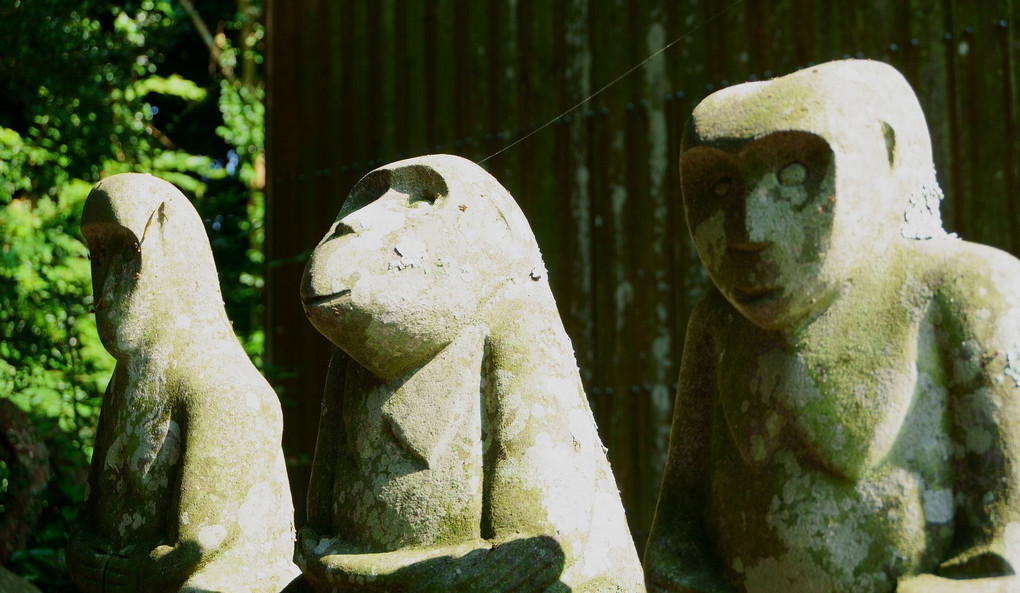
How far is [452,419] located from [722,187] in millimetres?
948

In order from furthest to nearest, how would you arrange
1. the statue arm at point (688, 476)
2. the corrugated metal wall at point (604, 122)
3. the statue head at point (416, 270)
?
the corrugated metal wall at point (604, 122) → the statue head at point (416, 270) → the statue arm at point (688, 476)

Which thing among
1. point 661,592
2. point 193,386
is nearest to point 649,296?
point 193,386

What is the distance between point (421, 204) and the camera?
3.53m

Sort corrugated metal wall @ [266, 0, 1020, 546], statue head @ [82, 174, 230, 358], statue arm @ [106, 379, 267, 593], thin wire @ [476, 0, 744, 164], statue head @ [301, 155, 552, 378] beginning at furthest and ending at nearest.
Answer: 1. thin wire @ [476, 0, 744, 164]
2. corrugated metal wall @ [266, 0, 1020, 546]
3. statue head @ [82, 174, 230, 358]
4. statue arm @ [106, 379, 267, 593]
5. statue head @ [301, 155, 552, 378]

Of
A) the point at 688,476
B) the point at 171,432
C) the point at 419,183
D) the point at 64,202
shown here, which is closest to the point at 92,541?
the point at 171,432

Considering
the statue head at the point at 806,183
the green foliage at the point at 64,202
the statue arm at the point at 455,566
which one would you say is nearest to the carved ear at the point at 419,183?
the statue arm at the point at 455,566

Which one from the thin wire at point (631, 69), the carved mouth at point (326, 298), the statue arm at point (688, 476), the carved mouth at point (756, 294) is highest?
the thin wire at point (631, 69)

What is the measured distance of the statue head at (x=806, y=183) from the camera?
2.68 meters

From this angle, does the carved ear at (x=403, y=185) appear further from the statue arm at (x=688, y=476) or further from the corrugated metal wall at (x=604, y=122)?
the corrugated metal wall at (x=604, y=122)

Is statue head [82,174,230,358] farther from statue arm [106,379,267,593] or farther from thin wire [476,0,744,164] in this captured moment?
thin wire [476,0,744,164]

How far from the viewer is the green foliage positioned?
7516mm

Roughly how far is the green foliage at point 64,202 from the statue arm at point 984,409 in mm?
5204

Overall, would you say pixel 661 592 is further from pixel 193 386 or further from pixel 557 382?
pixel 193 386

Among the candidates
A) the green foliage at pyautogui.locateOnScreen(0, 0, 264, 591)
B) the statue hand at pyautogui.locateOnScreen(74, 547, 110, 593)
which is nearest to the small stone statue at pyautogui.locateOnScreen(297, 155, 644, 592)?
the statue hand at pyautogui.locateOnScreen(74, 547, 110, 593)
